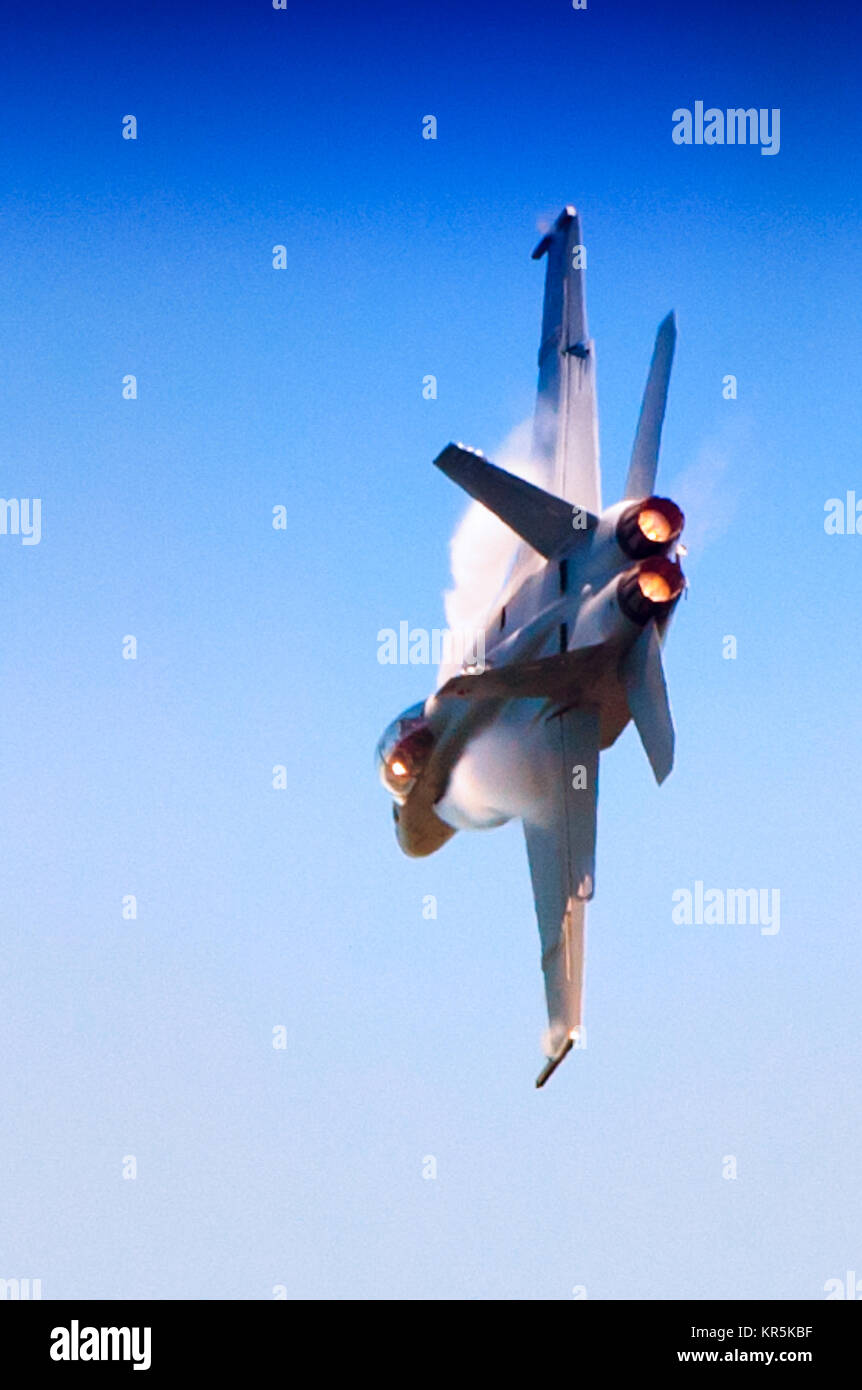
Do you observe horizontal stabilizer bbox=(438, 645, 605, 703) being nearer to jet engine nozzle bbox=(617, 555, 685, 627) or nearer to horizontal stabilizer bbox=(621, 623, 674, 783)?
horizontal stabilizer bbox=(621, 623, 674, 783)

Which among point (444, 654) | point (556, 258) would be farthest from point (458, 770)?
point (556, 258)

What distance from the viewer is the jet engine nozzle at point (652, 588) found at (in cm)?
1828

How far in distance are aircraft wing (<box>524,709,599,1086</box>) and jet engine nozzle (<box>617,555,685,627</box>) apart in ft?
6.11

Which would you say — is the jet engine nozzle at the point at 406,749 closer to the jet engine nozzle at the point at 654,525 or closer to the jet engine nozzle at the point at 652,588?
the jet engine nozzle at the point at 652,588

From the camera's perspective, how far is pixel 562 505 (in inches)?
760

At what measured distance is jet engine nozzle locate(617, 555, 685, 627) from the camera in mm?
18281

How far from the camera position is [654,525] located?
1830 cm

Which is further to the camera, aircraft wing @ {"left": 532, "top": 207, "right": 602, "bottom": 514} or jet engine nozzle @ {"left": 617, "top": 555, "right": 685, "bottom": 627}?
aircraft wing @ {"left": 532, "top": 207, "right": 602, "bottom": 514}

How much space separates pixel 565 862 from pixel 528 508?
12.3ft

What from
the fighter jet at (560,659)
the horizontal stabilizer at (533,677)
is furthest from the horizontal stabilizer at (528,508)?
the horizontal stabilizer at (533,677)

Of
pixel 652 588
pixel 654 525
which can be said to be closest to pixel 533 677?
pixel 652 588

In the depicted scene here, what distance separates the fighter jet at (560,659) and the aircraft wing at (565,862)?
0.6 inches

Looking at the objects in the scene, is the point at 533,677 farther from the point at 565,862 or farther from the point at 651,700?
the point at 565,862

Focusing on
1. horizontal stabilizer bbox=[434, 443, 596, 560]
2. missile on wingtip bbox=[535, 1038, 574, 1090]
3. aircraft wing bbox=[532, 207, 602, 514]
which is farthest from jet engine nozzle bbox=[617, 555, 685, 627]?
missile on wingtip bbox=[535, 1038, 574, 1090]
